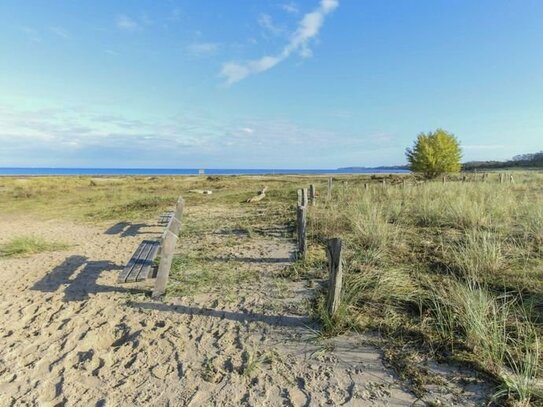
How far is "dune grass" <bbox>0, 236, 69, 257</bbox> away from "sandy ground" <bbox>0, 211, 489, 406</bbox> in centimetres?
199

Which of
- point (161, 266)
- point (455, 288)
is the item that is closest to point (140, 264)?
point (161, 266)

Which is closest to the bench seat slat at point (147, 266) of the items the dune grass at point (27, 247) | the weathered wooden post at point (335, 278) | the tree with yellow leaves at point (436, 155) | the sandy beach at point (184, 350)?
the sandy beach at point (184, 350)

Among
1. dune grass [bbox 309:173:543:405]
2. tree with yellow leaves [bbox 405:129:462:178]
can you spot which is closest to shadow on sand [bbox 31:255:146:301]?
dune grass [bbox 309:173:543:405]

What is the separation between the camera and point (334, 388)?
307cm

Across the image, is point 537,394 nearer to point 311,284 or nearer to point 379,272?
point 379,272

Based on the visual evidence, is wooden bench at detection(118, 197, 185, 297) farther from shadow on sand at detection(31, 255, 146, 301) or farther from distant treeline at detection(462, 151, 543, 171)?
distant treeline at detection(462, 151, 543, 171)

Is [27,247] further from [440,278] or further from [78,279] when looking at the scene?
[440,278]

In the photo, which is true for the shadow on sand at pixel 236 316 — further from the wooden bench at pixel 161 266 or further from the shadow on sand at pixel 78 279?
the shadow on sand at pixel 78 279

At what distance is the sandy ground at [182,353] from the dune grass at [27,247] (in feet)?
6.52

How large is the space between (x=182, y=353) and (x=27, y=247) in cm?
594

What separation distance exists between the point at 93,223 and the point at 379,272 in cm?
965

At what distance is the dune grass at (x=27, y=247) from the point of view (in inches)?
303

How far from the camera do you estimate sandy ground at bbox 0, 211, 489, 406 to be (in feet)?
9.95

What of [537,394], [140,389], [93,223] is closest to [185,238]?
[93,223]
